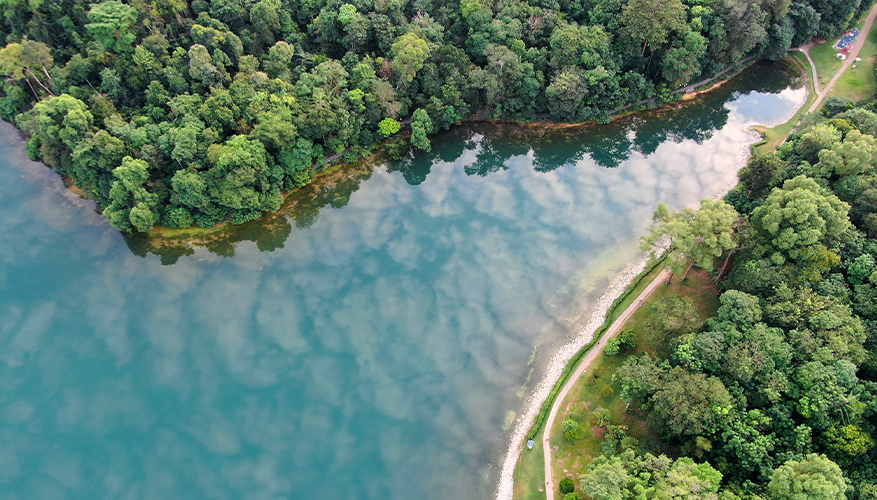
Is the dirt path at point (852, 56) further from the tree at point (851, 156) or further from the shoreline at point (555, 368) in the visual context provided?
the shoreline at point (555, 368)

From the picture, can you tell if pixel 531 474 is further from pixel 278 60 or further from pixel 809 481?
pixel 278 60

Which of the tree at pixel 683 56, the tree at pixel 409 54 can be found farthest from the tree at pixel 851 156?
the tree at pixel 409 54

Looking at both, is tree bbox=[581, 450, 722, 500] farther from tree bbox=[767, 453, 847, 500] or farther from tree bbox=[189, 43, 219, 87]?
tree bbox=[189, 43, 219, 87]

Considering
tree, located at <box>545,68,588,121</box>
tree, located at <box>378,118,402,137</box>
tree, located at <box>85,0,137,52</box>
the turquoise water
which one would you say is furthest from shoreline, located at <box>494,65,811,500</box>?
tree, located at <box>85,0,137,52</box>

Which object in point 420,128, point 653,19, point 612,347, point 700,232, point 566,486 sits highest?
point 653,19

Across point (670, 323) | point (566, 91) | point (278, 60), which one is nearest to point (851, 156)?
point (670, 323)
